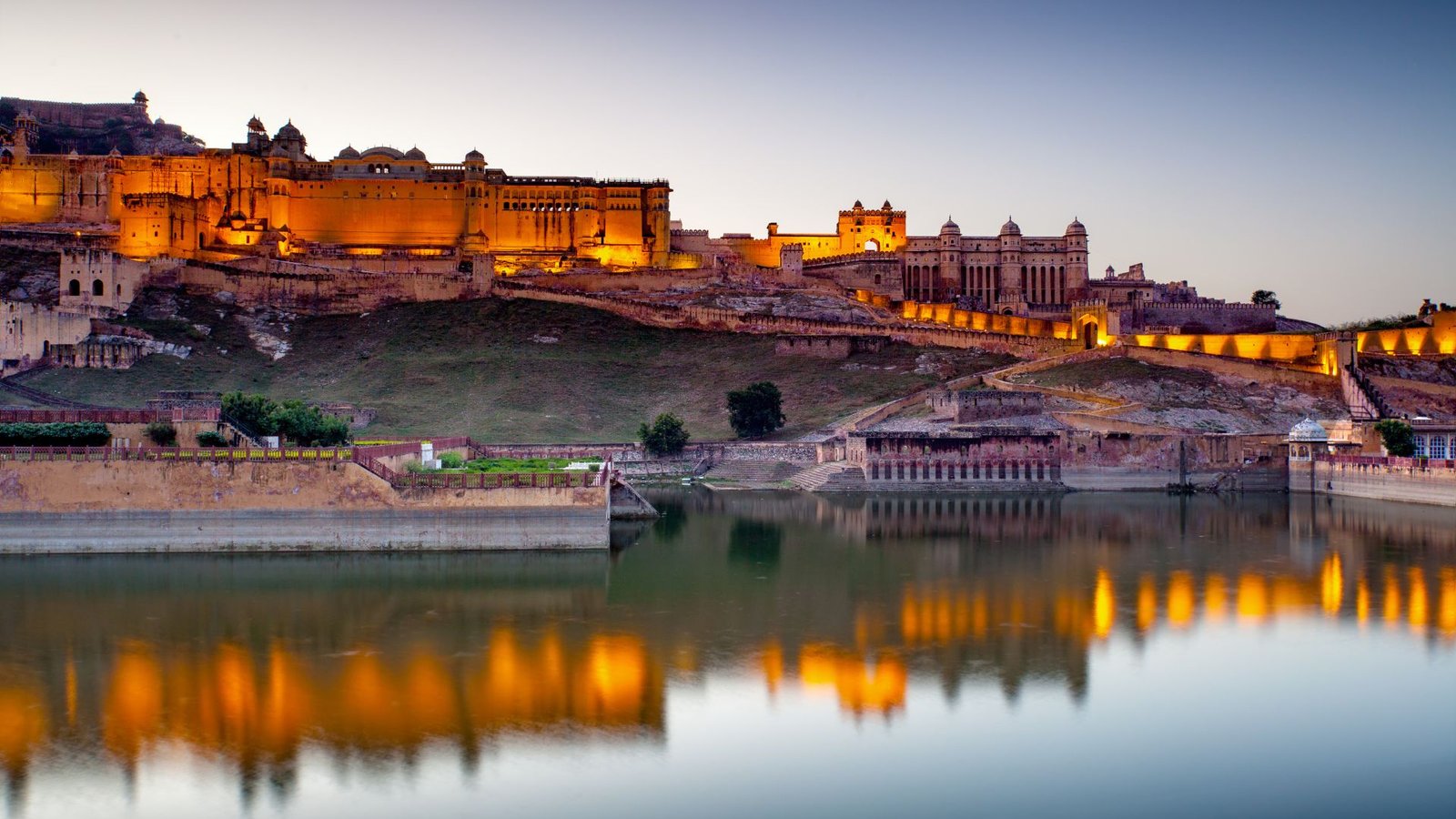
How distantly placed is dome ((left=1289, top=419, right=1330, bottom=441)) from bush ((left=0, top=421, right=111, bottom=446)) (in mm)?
41359

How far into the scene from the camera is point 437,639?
920 inches

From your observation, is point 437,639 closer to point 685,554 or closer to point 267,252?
point 685,554

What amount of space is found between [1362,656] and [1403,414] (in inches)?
1402

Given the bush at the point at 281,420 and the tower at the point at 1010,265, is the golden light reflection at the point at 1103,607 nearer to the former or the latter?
the bush at the point at 281,420

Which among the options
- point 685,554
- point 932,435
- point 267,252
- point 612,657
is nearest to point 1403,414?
point 932,435

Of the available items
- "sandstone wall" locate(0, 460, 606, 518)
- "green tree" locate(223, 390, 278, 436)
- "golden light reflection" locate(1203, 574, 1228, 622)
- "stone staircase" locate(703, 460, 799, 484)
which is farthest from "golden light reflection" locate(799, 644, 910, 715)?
"stone staircase" locate(703, 460, 799, 484)

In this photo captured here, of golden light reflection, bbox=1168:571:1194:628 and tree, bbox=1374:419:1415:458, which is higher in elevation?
tree, bbox=1374:419:1415:458

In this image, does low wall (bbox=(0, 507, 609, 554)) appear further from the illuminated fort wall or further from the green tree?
the illuminated fort wall

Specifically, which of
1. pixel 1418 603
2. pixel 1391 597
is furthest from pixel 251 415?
pixel 1418 603

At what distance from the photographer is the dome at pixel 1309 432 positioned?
5116 centimetres

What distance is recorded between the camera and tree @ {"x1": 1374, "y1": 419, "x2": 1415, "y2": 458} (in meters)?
49.0

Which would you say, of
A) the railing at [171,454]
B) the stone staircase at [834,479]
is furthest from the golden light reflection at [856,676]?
the stone staircase at [834,479]

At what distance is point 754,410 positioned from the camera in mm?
56188

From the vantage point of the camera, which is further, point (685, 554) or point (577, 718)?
point (685, 554)
